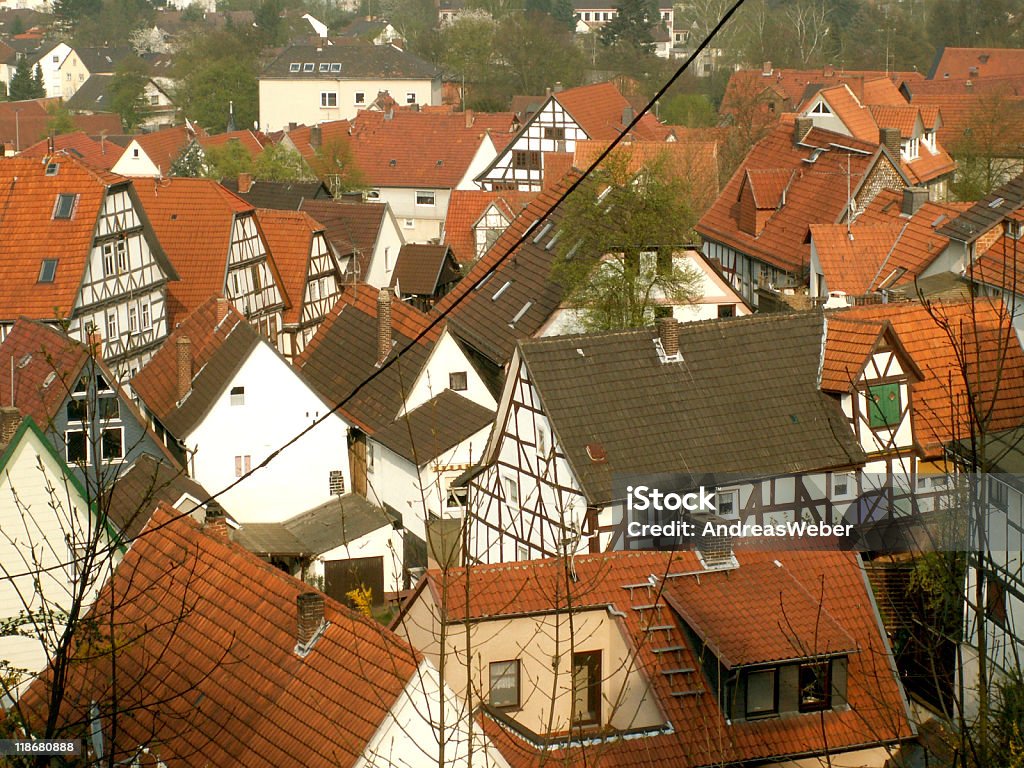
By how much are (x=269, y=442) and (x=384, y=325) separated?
3229 mm

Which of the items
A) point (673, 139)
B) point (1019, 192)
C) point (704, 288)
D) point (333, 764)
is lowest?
point (333, 764)

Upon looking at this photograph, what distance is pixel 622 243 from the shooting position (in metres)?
28.3

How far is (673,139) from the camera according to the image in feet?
196

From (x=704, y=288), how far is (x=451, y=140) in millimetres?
36231

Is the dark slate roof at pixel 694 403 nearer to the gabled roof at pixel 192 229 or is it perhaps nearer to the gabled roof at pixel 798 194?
the gabled roof at pixel 798 194

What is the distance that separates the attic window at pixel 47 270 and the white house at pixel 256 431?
557cm

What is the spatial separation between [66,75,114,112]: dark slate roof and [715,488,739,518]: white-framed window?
291 ft

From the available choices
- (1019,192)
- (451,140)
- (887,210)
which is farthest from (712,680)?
(451,140)

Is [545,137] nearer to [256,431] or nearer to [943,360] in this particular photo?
[256,431]

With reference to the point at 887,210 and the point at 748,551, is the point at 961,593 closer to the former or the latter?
the point at 748,551

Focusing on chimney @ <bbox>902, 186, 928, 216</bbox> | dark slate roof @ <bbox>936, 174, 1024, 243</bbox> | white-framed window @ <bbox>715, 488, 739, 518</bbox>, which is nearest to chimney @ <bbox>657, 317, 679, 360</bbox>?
white-framed window @ <bbox>715, 488, 739, 518</bbox>

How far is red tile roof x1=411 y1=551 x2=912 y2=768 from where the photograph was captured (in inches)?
663

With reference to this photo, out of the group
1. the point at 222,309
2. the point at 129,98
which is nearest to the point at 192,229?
the point at 222,309

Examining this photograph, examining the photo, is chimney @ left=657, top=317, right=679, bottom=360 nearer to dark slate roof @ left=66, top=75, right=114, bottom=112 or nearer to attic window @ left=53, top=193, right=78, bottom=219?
attic window @ left=53, top=193, right=78, bottom=219
